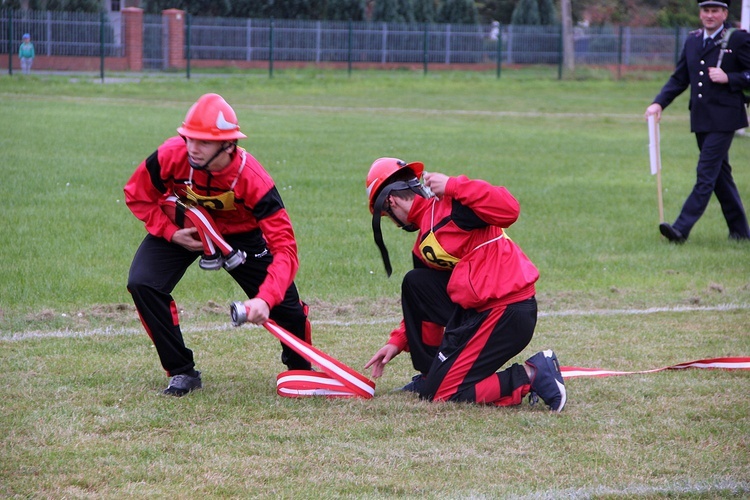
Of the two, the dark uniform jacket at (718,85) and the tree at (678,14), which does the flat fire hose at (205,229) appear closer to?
the dark uniform jacket at (718,85)

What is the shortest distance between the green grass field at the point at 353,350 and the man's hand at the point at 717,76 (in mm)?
1656

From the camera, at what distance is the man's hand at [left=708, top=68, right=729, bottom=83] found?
1024 cm

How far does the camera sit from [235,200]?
552 centimetres

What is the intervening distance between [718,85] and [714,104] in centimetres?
25

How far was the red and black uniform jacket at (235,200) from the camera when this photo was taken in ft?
17.4

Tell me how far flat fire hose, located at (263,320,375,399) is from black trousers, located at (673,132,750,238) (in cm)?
585

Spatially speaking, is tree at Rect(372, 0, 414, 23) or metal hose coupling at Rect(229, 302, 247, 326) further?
tree at Rect(372, 0, 414, 23)

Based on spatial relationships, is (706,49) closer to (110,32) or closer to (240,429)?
(240,429)

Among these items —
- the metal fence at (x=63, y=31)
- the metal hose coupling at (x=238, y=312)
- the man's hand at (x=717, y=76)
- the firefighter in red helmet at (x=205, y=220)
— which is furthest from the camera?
the metal fence at (x=63, y=31)

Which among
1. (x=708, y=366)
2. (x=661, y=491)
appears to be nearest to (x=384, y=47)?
(x=708, y=366)

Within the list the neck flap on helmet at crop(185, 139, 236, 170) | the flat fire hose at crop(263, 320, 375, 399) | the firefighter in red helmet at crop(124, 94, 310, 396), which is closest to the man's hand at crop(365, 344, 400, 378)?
the flat fire hose at crop(263, 320, 375, 399)

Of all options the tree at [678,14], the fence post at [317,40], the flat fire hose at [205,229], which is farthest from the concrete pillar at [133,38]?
the flat fire hose at [205,229]

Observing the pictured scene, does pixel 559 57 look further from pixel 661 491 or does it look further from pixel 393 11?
pixel 661 491

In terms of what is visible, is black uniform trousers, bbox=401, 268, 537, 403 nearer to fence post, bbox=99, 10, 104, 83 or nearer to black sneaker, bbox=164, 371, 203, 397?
black sneaker, bbox=164, 371, 203, 397
